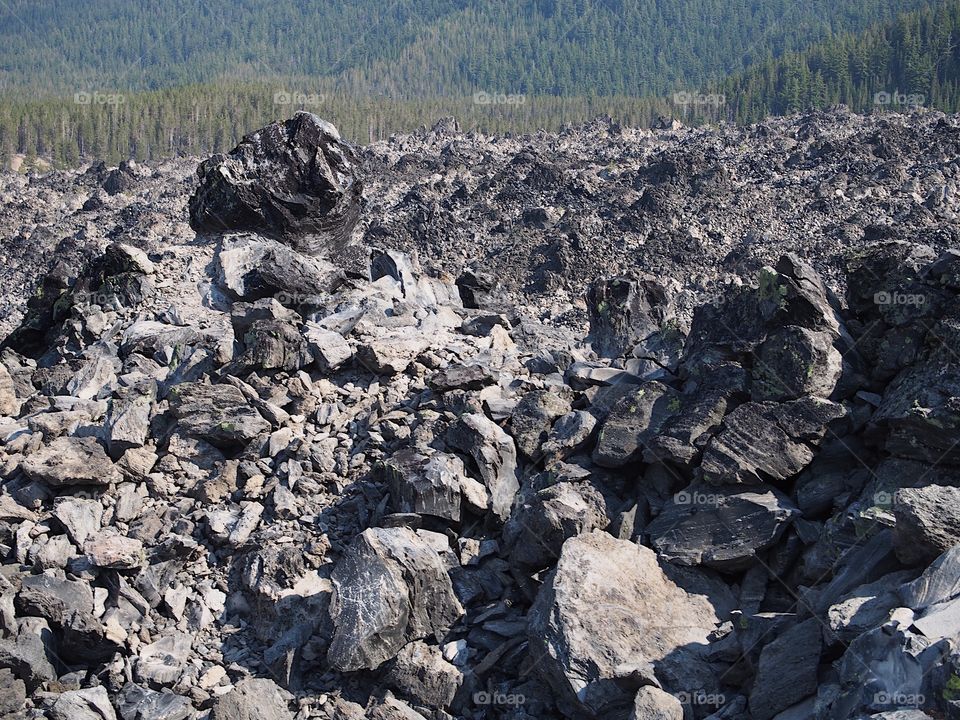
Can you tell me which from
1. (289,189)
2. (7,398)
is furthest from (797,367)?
(289,189)

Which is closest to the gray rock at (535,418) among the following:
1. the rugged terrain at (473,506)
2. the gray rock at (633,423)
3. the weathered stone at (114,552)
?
the rugged terrain at (473,506)

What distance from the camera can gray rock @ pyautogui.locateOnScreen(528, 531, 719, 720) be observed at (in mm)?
9078

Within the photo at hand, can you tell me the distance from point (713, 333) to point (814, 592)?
492 cm

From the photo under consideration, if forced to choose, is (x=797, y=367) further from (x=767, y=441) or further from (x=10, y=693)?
(x=10, y=693)

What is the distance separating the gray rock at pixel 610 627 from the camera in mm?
9078

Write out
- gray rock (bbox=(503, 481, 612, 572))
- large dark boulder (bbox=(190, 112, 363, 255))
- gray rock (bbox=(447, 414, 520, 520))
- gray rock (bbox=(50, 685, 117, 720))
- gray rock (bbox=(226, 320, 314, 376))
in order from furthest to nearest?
1. large dark boulder (bbox=(190, 112, 363, 255))
2. gray rock (bbox=(226, 320, 314, 376))
3. gray rock (bbox=(447, 414, 520, 520))
4. gray rock (bbox=(503, 481, 612, 572))
5. gray rock (bbox=(50, 685, 117, 720))

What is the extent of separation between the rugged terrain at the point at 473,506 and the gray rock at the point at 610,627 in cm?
3

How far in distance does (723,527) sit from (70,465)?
8756mm

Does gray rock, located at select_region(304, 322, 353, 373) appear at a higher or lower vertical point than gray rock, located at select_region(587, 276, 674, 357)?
higher

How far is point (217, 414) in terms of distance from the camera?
13.7 meters

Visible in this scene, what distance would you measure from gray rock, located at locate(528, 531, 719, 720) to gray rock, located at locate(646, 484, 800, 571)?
40 centimetres

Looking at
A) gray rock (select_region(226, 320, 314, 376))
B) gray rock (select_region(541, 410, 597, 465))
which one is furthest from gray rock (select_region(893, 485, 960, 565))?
gray rock (select_region(226, 320, 314, 376))

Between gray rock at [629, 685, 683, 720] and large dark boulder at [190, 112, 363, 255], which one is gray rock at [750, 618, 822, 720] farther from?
large dark boulder at [190, 112, 363, 255]

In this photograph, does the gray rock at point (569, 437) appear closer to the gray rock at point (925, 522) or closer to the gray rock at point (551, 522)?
the gray rock at point (551, 522)
